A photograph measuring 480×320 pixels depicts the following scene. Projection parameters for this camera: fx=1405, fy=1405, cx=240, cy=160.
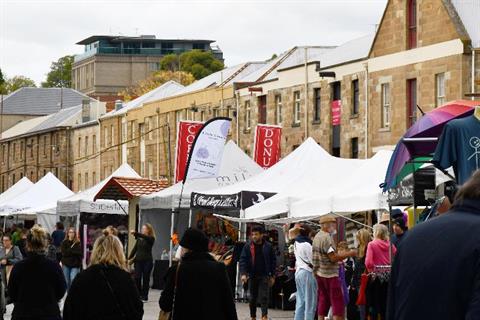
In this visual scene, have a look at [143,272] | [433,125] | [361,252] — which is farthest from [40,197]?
[433,125]

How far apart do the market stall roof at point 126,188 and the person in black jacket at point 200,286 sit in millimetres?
28976

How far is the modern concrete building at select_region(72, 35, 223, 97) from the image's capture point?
17150 cm

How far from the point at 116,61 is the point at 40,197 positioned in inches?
4692

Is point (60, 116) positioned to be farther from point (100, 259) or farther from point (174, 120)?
point (100, 259)

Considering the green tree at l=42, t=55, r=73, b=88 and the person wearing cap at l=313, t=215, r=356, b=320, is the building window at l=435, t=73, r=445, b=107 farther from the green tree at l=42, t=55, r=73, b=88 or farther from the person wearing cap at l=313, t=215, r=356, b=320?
the green tree at l=42, t=55, r=73, b=88

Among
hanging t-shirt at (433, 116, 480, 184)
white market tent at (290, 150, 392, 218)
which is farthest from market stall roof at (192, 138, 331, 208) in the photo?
hanging t-shirt at (433, 116, 480, 184)

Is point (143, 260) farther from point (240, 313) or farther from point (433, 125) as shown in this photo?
point (433, 125)

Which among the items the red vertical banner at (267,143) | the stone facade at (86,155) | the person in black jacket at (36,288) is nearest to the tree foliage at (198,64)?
the stone facade at (86,155)

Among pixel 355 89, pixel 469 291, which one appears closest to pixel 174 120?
pixel 355 89

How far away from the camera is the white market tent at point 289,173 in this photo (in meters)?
30.3

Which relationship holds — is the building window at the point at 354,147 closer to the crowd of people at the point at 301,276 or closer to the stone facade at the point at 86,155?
the crowd of people at the point at 301,276

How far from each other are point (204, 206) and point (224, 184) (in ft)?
14.3

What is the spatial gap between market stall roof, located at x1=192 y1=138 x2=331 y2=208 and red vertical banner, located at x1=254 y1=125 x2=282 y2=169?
1109 centimetres

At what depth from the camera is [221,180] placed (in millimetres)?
36812
